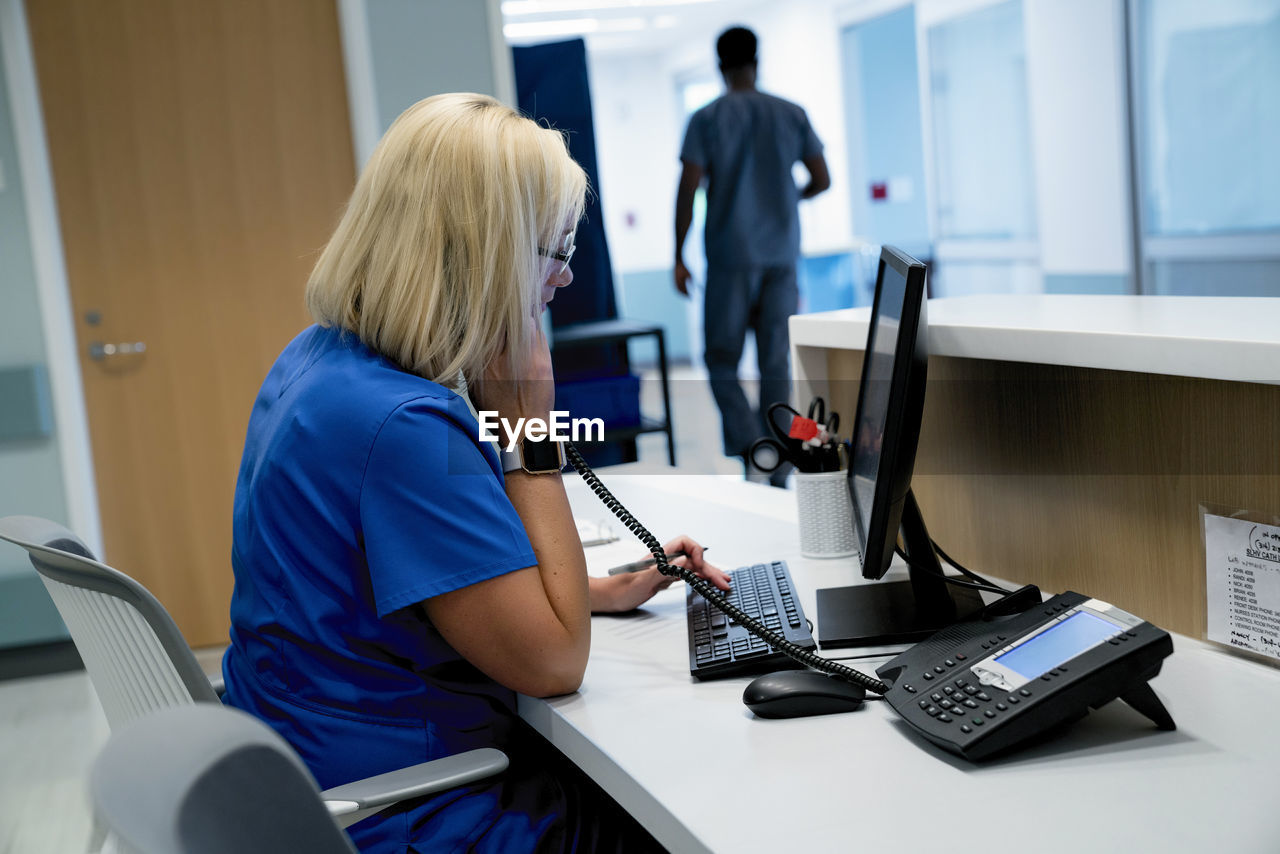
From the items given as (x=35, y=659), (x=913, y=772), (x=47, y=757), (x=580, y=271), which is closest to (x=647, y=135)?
(x=580, y=271)

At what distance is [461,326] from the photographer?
110 cm

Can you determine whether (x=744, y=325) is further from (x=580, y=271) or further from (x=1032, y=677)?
(x=1032, y=677)

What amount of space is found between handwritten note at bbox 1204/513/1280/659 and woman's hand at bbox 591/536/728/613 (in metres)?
0.55

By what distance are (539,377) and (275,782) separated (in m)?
0.70

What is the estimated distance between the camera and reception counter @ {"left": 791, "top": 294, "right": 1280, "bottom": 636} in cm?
100

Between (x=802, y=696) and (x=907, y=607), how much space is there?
289 mm

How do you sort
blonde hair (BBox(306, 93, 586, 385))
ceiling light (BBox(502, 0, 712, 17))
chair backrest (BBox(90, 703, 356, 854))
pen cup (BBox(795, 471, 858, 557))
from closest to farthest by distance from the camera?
chair backrest (BBox(90, 703, 356, 854)) < blonde hair (BBox(306, 93, 586, 385)) < pen cup (BBox(795, 471, 858, 557)) < ceiling light (BBox(502, 0, 712, 17))

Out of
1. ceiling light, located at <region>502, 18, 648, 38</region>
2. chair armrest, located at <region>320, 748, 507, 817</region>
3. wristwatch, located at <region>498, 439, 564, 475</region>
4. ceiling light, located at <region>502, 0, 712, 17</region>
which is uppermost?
ceiling light, located at <region>502, 18, 648, 38</region>

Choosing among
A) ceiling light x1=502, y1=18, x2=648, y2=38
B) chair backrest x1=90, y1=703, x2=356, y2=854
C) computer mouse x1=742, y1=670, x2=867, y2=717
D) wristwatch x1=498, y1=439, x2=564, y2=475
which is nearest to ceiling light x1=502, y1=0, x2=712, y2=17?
ceiling light x1=502, y1=18, x2=648, y2=38

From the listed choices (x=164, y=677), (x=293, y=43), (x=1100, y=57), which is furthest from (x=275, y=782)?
(x=1100, y=57)

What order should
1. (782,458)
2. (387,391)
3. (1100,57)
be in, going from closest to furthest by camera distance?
1. (387,391)
2. (782,458)
3. (1100,57)

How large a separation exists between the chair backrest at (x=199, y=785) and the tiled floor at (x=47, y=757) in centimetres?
154

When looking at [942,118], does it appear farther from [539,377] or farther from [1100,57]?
[539,377]

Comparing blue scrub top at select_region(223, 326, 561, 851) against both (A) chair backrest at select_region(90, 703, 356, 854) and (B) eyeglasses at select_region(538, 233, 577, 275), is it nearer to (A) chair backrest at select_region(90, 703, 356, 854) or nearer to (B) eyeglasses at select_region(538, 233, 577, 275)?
(B) eyeglasses at select_region(538, 233, 577, 275)
